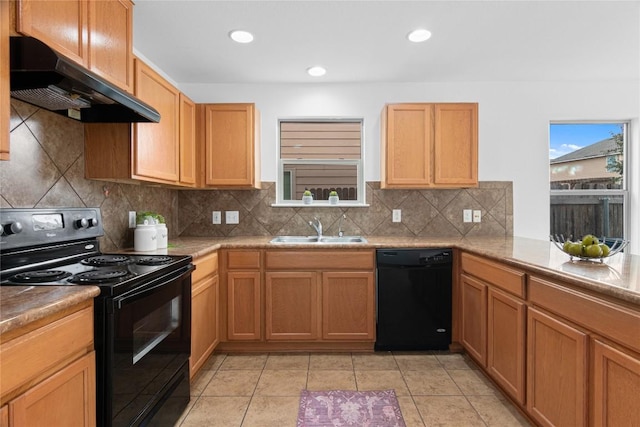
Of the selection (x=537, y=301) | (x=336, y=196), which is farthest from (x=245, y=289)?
(x=537, y=301)

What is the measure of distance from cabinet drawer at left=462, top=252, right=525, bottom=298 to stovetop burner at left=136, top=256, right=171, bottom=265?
6.17 feet

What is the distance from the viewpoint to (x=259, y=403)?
2.04 metres

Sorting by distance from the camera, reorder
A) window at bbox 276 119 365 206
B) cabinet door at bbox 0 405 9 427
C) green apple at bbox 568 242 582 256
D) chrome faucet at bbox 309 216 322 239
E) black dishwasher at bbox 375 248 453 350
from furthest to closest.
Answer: window at bbox 276 119 365 206 < chrome faucet at bbox 309 216 322 239 < black dishwasher at bbox 375 248 453 350 < green apple at bbox 568 242 582 256 < cabinet door at bbox 0 405 9 427

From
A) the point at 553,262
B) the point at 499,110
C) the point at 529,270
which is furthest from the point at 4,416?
the point at 499,110

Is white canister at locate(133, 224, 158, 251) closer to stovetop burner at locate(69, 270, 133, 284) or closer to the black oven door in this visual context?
the black oven door

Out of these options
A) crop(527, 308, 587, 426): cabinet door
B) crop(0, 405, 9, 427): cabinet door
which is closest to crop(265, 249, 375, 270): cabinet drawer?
crop(527, 308, 587, 426): cabinet door

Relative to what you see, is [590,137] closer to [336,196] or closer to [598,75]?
[598,75]

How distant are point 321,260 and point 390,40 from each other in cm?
172

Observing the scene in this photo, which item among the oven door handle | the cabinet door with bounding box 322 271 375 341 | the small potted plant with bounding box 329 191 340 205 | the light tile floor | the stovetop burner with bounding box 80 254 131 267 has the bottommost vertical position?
the light tile floor

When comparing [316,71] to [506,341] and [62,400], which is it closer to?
[506,341]

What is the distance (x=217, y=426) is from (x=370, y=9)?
2573 millimetres

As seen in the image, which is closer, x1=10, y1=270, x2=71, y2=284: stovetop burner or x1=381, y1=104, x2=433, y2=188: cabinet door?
x1=10, y1=270, x2=71, y2=284: stovetop burner

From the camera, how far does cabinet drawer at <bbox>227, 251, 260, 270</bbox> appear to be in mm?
2686

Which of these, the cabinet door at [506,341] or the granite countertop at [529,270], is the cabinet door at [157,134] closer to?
the granite countertop at [529,270]
